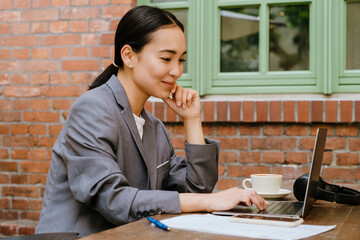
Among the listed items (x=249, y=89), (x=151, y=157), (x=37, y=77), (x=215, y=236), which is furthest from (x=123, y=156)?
(x=37, y=77)

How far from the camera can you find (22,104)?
10.5ft

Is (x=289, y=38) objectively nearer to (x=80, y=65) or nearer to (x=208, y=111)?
(x=208, y=111)

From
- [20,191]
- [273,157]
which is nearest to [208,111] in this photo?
[273,157]

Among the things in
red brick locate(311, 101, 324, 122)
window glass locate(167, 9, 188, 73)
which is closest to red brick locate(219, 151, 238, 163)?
red brick locate(311, 101, 324, 122)

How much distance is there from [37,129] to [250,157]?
143 cm

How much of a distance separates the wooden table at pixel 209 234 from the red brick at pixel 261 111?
143cm

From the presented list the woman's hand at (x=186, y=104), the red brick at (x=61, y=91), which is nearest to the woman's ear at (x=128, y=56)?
the woman's hand at (x=186, y=104)

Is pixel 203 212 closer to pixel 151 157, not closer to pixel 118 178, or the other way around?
pixel 118 178

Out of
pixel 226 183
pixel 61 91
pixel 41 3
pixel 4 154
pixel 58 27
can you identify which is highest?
pixel 41 3

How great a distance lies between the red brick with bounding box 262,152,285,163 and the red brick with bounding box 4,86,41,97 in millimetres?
1557

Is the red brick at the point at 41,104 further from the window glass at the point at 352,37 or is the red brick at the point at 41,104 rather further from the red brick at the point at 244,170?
the window glass at the point at 352,37

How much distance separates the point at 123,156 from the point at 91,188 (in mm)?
242

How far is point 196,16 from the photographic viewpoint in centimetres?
305

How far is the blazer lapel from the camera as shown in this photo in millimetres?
1588
